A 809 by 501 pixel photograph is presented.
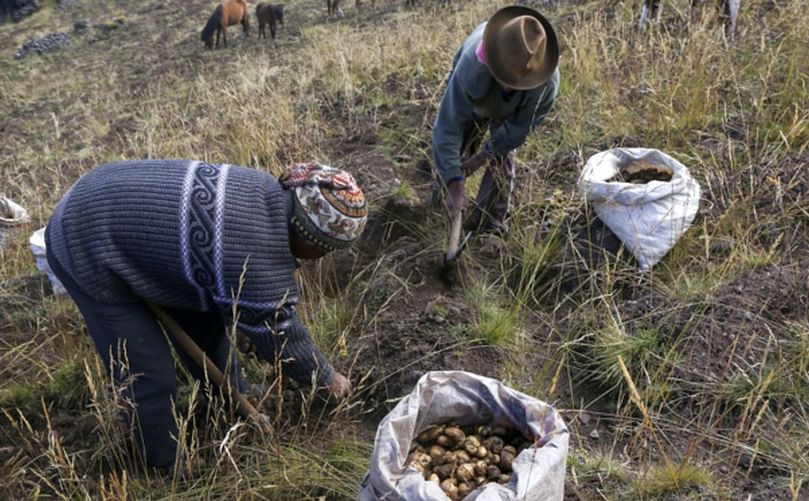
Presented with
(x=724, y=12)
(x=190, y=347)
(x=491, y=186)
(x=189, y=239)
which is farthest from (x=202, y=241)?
(x=724, y=12)

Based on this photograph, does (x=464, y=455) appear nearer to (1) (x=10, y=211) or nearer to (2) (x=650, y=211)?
(2) (x=650, y=211)

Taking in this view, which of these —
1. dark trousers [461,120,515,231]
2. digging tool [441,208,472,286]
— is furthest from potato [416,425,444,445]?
dark trousers [461,120,515,231]

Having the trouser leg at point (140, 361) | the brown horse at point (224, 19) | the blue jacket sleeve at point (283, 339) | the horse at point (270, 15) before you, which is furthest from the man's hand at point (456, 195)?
the brown horse at point (224, 19)

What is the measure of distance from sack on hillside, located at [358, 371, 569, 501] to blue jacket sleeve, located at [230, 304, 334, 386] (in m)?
0.36

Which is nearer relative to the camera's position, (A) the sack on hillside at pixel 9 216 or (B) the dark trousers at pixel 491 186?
(B) the dark trousers at pixel 491 186

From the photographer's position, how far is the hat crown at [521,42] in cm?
276

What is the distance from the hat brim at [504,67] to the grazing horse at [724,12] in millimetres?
2596

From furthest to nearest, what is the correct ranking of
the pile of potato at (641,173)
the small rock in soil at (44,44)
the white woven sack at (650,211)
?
the small rock in soil at (44,44) → the pile of potato at (641,173) → the white woven sack at (650,211)

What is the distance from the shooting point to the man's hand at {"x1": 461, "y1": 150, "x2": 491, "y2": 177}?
3.35 metres

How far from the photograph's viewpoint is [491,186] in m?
3.57

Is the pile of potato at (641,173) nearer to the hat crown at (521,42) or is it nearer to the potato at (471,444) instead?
the hat crown at (521,42)

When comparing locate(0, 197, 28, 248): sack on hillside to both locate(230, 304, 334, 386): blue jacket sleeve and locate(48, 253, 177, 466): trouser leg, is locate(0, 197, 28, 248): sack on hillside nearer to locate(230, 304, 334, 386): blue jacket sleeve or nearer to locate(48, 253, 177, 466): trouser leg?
locate(48, 253, 177, 466): trouser leg

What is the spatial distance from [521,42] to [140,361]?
192cm

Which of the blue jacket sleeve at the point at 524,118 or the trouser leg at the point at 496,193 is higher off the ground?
the blue jacket sleeve at the point at 524,118
